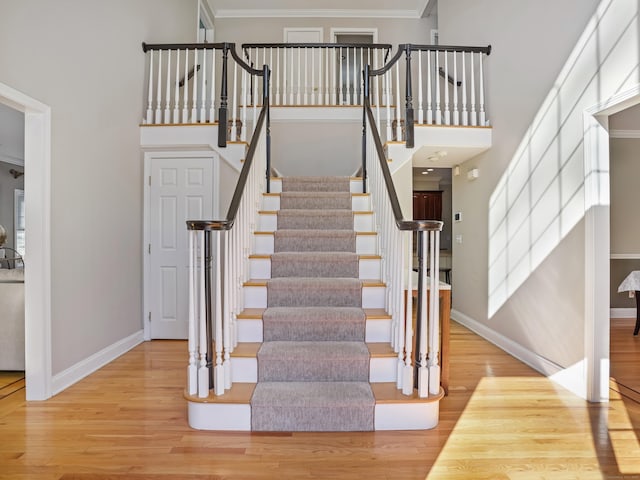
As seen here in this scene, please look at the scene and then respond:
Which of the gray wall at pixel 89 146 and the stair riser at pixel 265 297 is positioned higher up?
the gray wall at pixel 89 146

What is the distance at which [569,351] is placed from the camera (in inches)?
116

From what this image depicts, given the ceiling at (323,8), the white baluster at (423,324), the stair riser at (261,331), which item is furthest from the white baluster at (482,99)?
the stair riser at (261,331)

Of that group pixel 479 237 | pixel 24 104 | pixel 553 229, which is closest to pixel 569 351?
pixel 553 229

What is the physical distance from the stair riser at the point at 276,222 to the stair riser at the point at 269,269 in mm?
572

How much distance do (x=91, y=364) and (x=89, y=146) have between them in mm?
1839

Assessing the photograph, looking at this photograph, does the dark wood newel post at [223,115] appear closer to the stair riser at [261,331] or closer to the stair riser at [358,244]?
the stair riser at [358,244]

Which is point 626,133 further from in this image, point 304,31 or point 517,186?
point 304,31

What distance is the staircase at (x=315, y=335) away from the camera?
225cm

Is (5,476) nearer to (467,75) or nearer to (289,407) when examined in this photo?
(289,407)

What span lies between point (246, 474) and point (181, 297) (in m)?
2.76

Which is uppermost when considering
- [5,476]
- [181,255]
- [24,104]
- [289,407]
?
[24,104]

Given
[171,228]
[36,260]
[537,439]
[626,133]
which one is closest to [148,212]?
[171,228]

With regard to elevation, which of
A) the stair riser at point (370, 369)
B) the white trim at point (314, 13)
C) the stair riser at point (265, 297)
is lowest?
the stair riser at point (370, 369)

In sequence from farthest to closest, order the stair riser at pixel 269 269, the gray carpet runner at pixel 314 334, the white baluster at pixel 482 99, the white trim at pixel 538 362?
1. the white baluster at pixel 482 99
2. the stair riser at pixel 269 269
3. the white trim at pixel 538 362
4. the gray carpet runner at pixel 314 334
